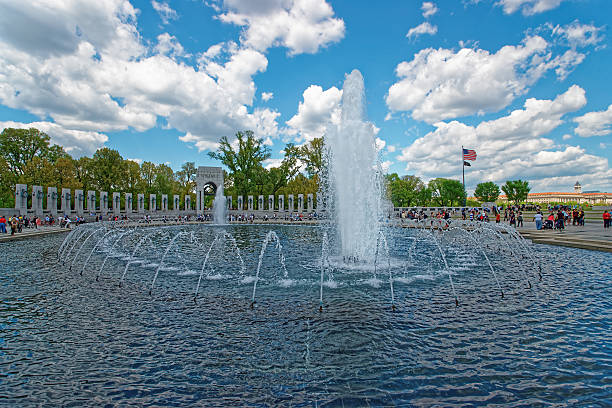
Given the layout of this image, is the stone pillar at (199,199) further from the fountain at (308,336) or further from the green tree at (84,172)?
the fountain at (308,336)

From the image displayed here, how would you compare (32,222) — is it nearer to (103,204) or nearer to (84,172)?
(103,204)

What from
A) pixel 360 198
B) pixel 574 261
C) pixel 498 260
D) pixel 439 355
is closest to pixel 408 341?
pixel 439 355

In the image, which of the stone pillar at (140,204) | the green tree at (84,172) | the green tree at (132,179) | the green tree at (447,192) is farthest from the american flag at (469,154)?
the green tree at (84,172)

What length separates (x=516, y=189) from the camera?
85.6 metres

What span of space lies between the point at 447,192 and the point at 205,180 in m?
59.7

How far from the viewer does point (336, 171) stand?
45.0 ft

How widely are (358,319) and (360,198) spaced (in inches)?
281

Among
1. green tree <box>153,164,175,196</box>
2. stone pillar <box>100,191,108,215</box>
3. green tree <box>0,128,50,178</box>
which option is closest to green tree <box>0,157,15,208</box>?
green tree <box>0,128,50,178</box>

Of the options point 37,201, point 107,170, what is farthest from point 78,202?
point 107,170

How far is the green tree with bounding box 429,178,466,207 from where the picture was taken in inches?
3169

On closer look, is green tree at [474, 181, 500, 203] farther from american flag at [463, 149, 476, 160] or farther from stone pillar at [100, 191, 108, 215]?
stone pillar at [100, 191, 108, 215]

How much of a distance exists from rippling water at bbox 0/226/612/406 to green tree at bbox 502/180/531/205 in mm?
89139

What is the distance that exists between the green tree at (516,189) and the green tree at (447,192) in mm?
15438

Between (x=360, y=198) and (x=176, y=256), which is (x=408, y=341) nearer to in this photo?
(x=360, y=198)
